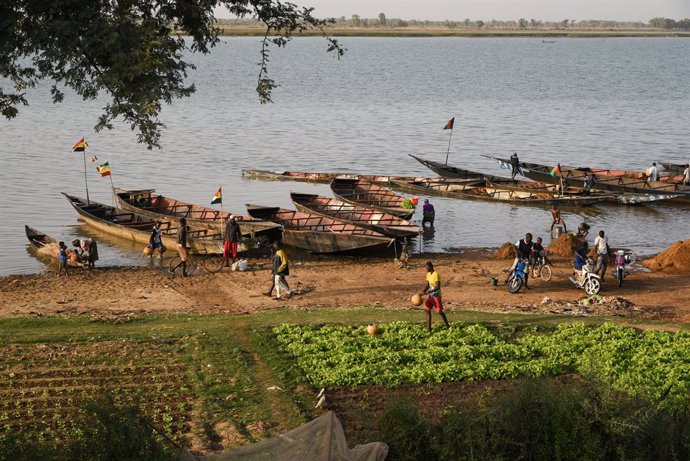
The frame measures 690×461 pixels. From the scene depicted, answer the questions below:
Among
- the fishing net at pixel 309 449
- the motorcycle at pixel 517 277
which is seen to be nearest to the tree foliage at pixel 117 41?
the fishing net at pixel 309 449

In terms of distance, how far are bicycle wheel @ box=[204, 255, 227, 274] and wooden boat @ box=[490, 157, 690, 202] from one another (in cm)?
2097

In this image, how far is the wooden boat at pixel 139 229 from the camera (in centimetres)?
3120

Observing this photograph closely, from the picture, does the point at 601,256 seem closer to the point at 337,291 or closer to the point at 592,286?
the point at 592,286

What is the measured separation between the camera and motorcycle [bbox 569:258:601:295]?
974 inches

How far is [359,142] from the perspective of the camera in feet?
223

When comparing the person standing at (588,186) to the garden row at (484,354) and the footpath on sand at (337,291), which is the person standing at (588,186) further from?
the garden row at (484,354)

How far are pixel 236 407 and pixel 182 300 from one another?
31.5 feet

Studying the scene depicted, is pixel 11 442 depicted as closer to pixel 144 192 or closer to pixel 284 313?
pixel 284 313

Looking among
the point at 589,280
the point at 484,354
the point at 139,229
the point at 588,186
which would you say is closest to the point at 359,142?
the point at 588,186

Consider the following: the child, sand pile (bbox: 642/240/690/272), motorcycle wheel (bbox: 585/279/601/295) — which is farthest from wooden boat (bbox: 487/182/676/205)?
the child

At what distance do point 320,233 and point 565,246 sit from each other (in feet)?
27.3

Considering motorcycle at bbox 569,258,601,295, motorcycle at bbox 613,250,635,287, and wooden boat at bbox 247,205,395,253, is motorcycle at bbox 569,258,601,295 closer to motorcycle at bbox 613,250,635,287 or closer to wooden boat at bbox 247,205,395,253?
motorcycle at bbox 613,250,635,287

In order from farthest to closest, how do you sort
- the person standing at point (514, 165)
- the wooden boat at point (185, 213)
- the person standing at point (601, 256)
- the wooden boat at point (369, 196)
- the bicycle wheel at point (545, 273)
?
the person standing at point (514, 165), the wooden boat at point (369, 196), the wooden boat at point (185, 213), the bicycle wheel at point (545, 273), the person standing at point (601, 256)

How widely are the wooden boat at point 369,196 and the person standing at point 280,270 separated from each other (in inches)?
479
